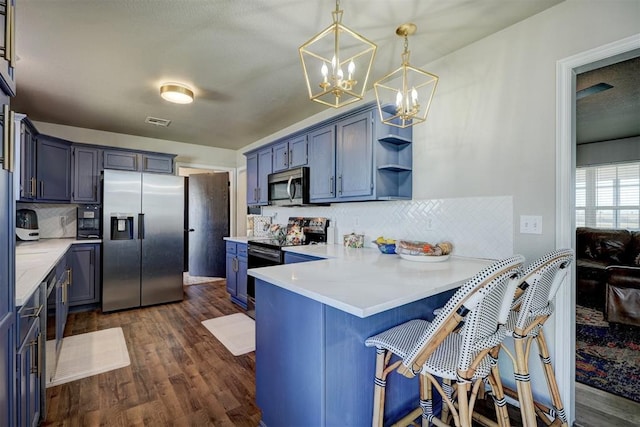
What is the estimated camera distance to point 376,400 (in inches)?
51.4

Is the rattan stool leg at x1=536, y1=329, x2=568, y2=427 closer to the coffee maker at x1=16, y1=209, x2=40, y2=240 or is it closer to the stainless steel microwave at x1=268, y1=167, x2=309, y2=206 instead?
the stainless steel microwave at x1=268, y1=167, x2=309, y2=206

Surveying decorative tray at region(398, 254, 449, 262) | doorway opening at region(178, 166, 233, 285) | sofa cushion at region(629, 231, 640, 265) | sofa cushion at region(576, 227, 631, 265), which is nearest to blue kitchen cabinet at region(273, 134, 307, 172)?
decorative tray at region(398, 254, 449, 262)

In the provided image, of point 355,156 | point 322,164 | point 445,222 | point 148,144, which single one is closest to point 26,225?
point 148,144

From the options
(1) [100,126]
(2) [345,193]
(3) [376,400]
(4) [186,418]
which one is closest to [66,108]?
(1) [100,126]

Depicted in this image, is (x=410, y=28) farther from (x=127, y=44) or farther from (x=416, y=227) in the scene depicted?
(x=127, y=44)

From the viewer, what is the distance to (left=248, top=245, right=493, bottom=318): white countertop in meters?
1.16

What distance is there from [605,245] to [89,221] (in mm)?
7836

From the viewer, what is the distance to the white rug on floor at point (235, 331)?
9.04 feet

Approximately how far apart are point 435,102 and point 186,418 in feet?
9.60

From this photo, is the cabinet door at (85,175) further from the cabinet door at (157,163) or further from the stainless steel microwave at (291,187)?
the stainless steel microwave at (291,187)

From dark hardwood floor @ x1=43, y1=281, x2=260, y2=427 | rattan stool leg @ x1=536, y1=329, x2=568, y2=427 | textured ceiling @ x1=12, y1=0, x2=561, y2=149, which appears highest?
textured ceiling @ x1=12, y1=0, x2=561, y2=149

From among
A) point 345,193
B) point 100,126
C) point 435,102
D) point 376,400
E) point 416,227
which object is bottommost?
point 376,400

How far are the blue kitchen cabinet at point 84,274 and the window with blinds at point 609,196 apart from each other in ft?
26.1

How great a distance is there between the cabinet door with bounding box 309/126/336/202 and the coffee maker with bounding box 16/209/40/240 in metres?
3.51
